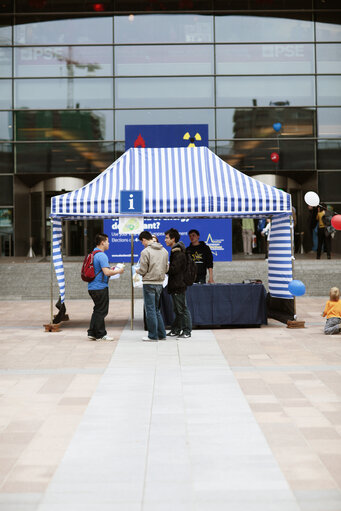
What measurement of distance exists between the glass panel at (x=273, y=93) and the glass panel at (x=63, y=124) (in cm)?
469

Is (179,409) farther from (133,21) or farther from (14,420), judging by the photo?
(133,21)

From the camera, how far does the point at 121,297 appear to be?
20172mm

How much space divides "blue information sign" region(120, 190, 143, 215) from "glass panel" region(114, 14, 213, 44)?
16.4m

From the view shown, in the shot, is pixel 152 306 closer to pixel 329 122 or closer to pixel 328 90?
pixel 329 122

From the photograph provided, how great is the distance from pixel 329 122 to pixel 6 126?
42.6 ft

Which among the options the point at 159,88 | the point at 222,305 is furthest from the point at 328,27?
the point at 222,305

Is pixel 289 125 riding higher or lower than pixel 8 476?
higher

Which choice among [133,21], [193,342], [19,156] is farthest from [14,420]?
[133,21]

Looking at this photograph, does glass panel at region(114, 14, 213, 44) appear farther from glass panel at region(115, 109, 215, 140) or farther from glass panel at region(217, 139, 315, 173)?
glass panel at region(217, 139, 315, 173)

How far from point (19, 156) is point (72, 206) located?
1515cm

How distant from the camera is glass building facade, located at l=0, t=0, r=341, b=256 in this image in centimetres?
2702

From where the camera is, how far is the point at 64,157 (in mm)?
27000

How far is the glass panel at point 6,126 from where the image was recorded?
27233 millimetres

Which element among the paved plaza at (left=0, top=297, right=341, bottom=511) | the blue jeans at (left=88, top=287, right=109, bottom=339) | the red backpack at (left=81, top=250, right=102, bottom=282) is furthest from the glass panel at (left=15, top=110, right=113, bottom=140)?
the paved plaza at (left=0, top=297, right=341, bottom=511)
